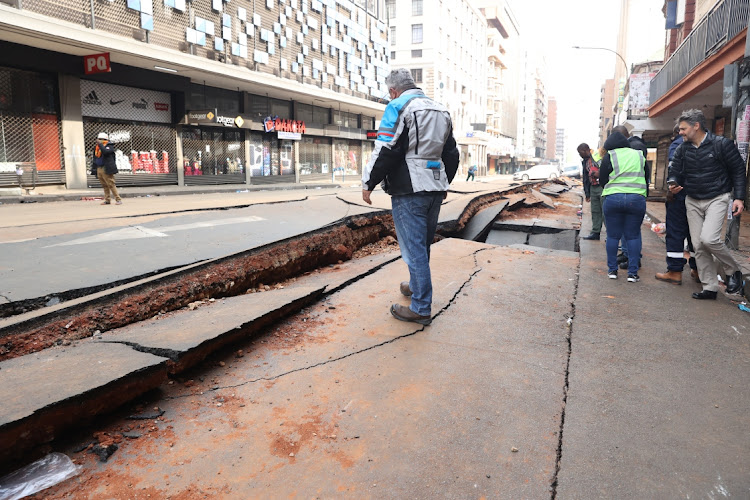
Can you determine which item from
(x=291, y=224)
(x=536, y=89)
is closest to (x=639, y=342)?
(x=291, y=224)

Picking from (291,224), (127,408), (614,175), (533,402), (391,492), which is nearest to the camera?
(391,492)

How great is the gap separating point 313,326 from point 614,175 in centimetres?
371

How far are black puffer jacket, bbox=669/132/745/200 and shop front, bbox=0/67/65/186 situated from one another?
16.5 meters

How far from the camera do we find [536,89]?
386ft

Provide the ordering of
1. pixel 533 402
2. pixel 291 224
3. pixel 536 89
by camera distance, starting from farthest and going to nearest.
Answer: pixel 536 89
pixel 291 224
pixel 533 402

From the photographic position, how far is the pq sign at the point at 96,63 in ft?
49.4

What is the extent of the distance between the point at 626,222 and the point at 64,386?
5.13m

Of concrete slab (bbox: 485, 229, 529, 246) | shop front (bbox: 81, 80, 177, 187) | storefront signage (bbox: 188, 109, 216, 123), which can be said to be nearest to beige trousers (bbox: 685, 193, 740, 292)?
concrete slab (bbox: 485, 229, 529, 246)

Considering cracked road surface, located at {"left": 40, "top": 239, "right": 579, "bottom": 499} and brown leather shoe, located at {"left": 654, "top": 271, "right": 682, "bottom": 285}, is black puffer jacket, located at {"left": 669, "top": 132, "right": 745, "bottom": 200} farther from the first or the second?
cracked road surface, located at {"left": 40, "top": 239, "right": 579, "bottom": 499}

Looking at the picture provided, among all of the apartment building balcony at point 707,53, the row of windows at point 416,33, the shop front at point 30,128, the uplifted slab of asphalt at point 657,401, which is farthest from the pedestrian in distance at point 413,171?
the row of windows at point 416,33

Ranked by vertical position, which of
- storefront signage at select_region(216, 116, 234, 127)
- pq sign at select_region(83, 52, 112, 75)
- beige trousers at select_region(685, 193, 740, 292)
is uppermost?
pq sign at select_region(83, 52, 112, 75)

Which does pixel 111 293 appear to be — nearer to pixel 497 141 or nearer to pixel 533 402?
pixel 533 402

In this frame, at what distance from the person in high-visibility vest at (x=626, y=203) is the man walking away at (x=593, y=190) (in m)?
2.73

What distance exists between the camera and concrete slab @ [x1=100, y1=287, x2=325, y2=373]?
2.58 metres
